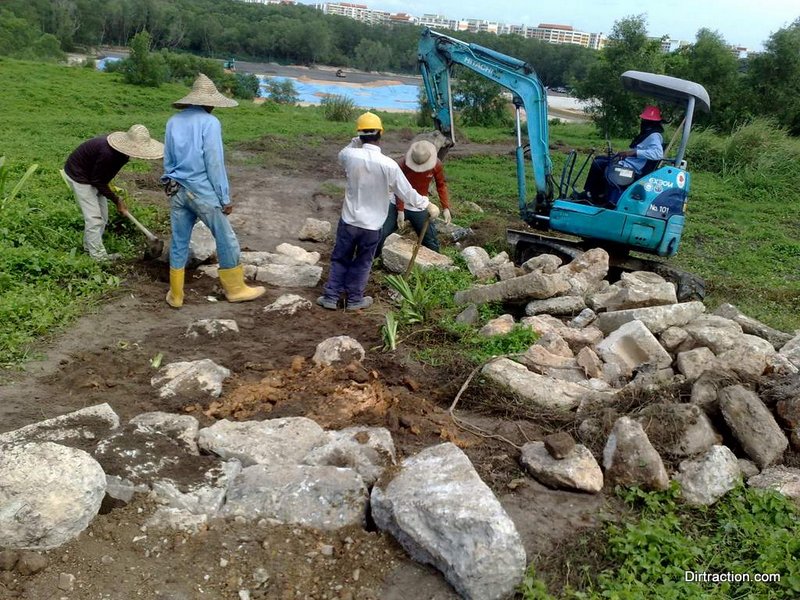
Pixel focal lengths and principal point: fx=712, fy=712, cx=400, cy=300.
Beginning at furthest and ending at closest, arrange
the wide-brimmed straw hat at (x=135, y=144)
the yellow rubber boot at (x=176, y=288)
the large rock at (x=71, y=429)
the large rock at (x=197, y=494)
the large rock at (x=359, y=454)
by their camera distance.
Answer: the wide-brimmed straw hat at (x=135, y=144) → the yellow rubber boot at (x=176, y=288) → the large rock at (x=359, y=454) → the large rock at (x=71, y=429) → the large rock at (x=197, y=494)

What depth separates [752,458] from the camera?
4012mm

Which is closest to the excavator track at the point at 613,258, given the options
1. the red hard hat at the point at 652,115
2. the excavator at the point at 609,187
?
the excavator at the point at 609,187

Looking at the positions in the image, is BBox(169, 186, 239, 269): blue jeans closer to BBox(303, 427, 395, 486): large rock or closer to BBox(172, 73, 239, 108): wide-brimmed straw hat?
BBox(172, 73, 239, 108): wide-brimmed straw hat

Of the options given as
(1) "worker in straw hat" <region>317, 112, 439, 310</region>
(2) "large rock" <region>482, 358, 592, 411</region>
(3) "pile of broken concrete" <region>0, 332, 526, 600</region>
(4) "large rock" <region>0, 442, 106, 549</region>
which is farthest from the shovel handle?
(4) "large rock" <region>0, 442, 106, 549</region>

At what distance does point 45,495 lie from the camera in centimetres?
293

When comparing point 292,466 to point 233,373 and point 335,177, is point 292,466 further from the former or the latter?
point 335,177

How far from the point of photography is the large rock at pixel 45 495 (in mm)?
2881

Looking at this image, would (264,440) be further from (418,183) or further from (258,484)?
(418,183)

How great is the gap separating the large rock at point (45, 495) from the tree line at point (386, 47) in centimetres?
1994

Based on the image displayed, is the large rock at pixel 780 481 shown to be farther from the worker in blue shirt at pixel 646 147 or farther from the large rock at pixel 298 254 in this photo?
the large rock at pixel 298 254

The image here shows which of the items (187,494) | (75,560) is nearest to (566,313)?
(187,494)

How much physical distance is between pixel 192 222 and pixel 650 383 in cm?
392

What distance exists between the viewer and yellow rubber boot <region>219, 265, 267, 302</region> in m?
6.23

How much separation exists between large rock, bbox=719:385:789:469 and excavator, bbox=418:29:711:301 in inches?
133
